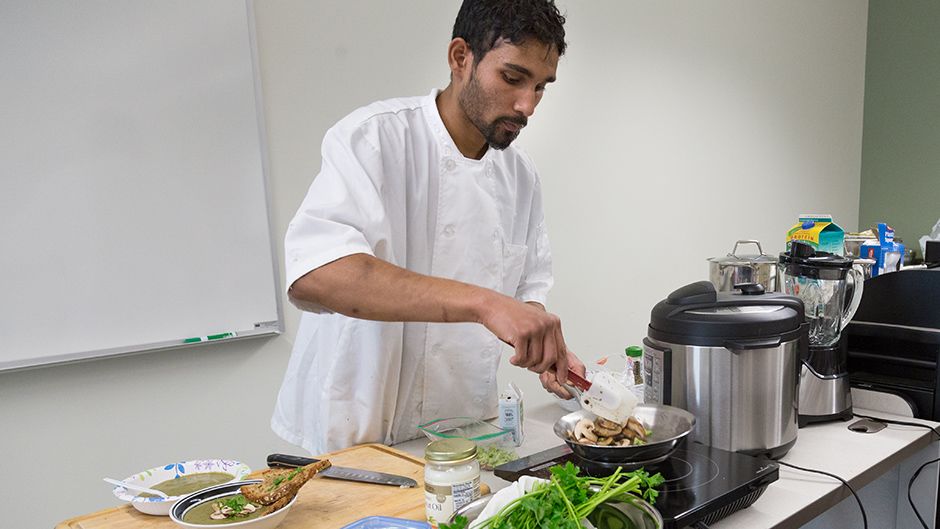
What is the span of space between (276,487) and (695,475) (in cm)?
61

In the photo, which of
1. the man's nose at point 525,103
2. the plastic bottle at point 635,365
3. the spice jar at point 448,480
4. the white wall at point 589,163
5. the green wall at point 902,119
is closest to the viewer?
the spice jar at point 448,480

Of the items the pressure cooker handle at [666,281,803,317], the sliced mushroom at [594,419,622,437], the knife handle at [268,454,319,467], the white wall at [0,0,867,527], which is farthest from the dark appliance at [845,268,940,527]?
the white wall at [0,0,867,527]

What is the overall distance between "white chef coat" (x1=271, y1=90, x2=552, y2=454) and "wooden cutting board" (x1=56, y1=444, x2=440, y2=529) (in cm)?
28

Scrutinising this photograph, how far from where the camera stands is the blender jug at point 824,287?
60.8 inches

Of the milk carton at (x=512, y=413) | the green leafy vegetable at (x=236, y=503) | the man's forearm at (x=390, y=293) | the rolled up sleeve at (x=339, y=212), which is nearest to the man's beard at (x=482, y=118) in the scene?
the rolled up sleeve at (x=339, y=212)

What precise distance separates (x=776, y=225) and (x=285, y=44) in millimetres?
3228

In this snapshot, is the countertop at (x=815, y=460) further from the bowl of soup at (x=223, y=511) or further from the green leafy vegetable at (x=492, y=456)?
the bowl of soup at (x=223, y=511)

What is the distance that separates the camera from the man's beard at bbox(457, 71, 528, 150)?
56.7 inches

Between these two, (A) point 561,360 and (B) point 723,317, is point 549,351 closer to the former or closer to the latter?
(A) point 561,360

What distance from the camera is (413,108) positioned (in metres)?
1.51

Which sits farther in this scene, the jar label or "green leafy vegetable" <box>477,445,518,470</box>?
"green leafy vegetable" <box>477,445,518,470</box>

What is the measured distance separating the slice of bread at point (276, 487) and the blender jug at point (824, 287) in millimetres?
1094

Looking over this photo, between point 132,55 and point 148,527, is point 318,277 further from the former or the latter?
point 132,55

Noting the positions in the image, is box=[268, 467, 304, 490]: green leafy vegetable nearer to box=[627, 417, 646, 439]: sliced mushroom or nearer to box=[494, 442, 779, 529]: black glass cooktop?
box=[494, 442, 779, 529]: black glass cooktop
